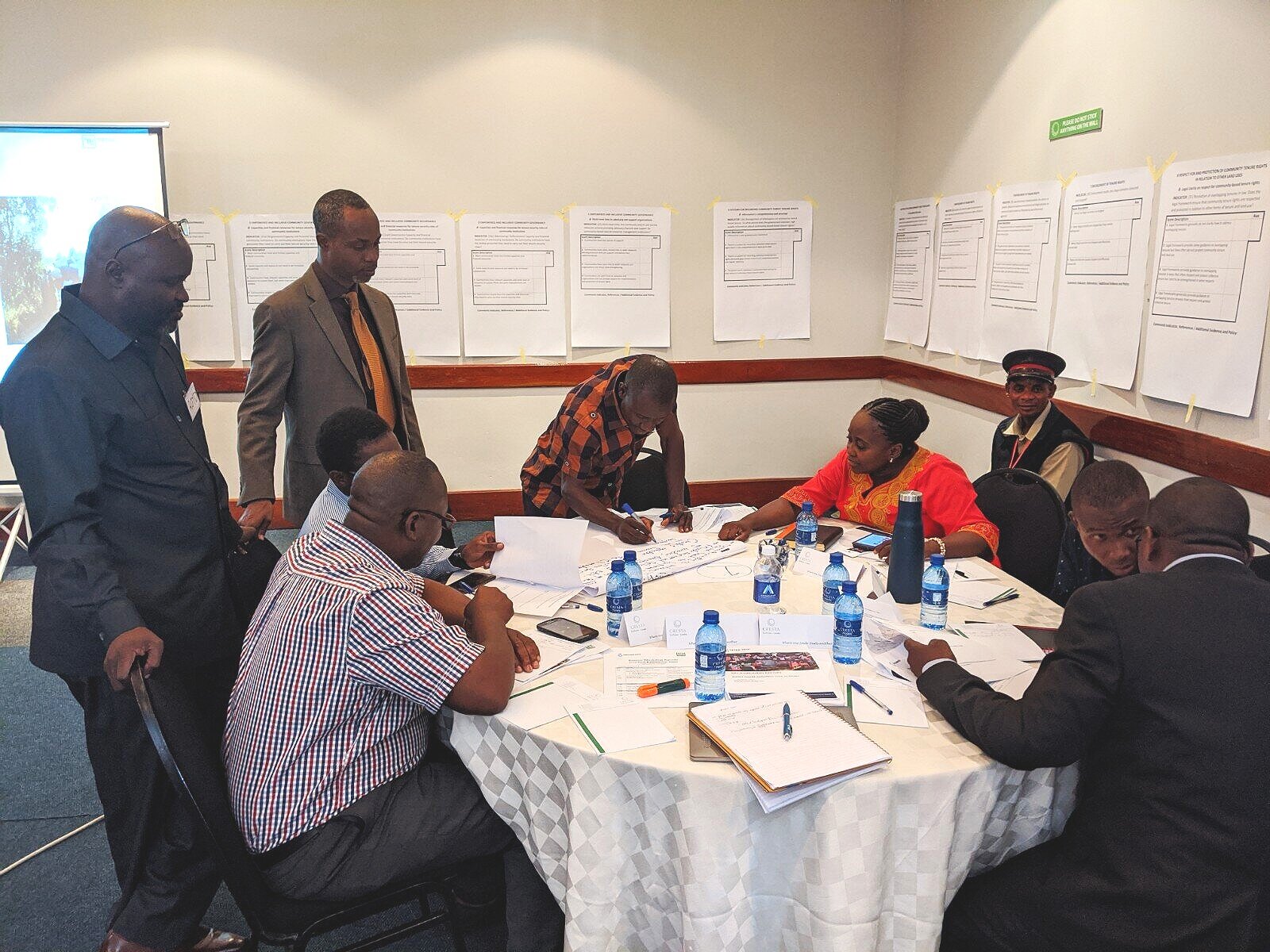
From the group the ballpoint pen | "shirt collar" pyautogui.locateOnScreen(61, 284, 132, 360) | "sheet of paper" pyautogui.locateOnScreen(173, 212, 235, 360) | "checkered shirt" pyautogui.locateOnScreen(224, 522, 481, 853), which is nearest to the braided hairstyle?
the ballpoint pen

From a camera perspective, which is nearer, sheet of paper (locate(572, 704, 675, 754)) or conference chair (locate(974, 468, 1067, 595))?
sheet of paper (locate(572, 704, 675, 754))

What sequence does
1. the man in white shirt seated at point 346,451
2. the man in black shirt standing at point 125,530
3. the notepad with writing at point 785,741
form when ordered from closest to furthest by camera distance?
the notepad with writing at point 785,741 → the man in black shirt standing at point 125,530 → the man in white shirt seated at point 346,451

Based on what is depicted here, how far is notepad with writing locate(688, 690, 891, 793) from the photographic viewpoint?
146cm

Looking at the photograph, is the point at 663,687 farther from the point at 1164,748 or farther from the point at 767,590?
the point at 1164,748

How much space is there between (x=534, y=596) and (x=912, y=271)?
142 inches

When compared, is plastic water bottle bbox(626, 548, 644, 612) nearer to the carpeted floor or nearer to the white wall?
the carpeted floor

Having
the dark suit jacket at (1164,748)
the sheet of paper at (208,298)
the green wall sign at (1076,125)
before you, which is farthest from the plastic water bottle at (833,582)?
the sheet of paper at (208,298)

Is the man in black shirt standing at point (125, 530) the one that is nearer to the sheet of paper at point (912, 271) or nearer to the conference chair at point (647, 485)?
the conference chair at point (647, 485)

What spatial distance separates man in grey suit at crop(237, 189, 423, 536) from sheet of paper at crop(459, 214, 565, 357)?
1.77 meters

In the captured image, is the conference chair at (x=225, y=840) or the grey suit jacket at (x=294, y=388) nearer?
the conference chair at (x=225, y=840)

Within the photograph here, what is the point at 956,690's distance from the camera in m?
1.64

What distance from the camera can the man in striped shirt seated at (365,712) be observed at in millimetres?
1591

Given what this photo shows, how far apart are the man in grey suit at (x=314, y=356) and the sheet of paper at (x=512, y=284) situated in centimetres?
177

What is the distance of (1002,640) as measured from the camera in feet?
6.61
